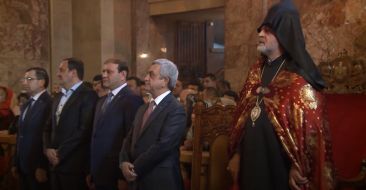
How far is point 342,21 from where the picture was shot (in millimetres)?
5934

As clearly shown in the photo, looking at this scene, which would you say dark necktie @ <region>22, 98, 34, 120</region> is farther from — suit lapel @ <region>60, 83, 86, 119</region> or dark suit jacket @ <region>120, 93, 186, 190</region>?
dark suit jacket @ <region>120, 93, 186, 190</region>

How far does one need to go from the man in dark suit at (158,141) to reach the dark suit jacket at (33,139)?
1579 millimetres

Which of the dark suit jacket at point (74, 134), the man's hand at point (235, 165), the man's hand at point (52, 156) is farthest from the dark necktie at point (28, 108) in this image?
the man's hand at point (235, 165)

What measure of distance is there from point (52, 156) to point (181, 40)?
7661 mm

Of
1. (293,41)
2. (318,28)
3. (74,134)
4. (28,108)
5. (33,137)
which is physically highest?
(318,28)

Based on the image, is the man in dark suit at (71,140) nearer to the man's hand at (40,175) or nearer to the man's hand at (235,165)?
the man's hand at (40,175)

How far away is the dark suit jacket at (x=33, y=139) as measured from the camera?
4.98 m

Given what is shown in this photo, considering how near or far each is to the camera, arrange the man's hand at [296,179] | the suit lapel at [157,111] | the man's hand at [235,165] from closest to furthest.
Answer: the man's hand at [296,179] < the man's hand at [235,165] < the suit lapel at [157,111]

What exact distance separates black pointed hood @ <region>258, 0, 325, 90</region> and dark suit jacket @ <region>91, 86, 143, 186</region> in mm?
1720

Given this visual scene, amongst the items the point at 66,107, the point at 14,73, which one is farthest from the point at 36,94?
the point at 14,73

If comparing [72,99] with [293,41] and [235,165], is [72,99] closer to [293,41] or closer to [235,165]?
[235,165]

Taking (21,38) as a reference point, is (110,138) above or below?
below

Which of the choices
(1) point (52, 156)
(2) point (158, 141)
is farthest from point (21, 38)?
(2) point (158, 141)

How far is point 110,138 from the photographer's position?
13.8 ft
